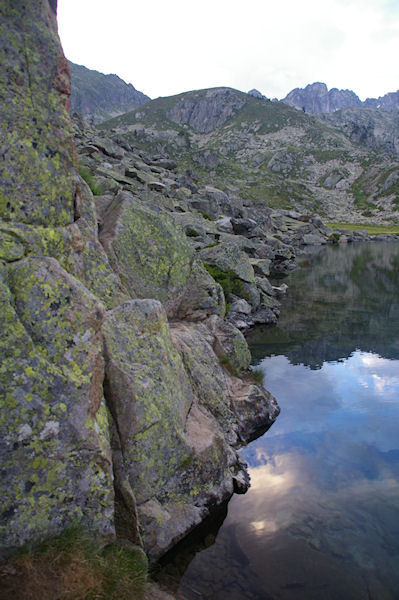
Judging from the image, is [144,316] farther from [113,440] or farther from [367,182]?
[367,182]

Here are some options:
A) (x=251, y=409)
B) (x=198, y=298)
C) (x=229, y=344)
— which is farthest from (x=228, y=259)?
(x=251, y=409)

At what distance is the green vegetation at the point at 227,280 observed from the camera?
1049 inches

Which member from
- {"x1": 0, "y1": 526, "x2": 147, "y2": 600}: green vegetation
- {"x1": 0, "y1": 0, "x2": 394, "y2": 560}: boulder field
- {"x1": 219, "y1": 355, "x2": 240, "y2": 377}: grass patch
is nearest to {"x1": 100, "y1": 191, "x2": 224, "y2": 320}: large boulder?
{"x1": 0, "y1": 0, "x2": 394, "y2": 560}: boulder field

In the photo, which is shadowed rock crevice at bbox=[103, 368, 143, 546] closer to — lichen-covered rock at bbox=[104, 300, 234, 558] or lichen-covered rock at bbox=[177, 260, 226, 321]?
lichen-covered rock at bbox=[104, 300, 234, 558]

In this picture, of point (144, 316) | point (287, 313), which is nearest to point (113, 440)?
point (144, 316)

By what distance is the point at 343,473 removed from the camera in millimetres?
12477

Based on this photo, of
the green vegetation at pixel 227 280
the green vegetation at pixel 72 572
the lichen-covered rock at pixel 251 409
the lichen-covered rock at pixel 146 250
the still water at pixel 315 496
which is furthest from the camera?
the green vegetation at pixel 227 280

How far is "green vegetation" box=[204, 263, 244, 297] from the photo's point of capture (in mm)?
26656

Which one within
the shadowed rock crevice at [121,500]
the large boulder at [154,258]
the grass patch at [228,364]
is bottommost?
the grass patch at [228,364]

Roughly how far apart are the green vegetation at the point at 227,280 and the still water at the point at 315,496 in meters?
4.48

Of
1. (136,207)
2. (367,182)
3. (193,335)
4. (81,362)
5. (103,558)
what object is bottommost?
(103,558)

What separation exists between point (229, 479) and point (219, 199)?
5906 cm

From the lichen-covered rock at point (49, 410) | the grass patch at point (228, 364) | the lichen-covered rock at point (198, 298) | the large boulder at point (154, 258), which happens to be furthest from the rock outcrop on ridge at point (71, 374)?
the lichen-covered rock at point (198, 298)

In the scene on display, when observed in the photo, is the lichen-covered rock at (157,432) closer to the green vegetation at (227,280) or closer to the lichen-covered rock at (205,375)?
the lichen-covered rock at (205,375)
